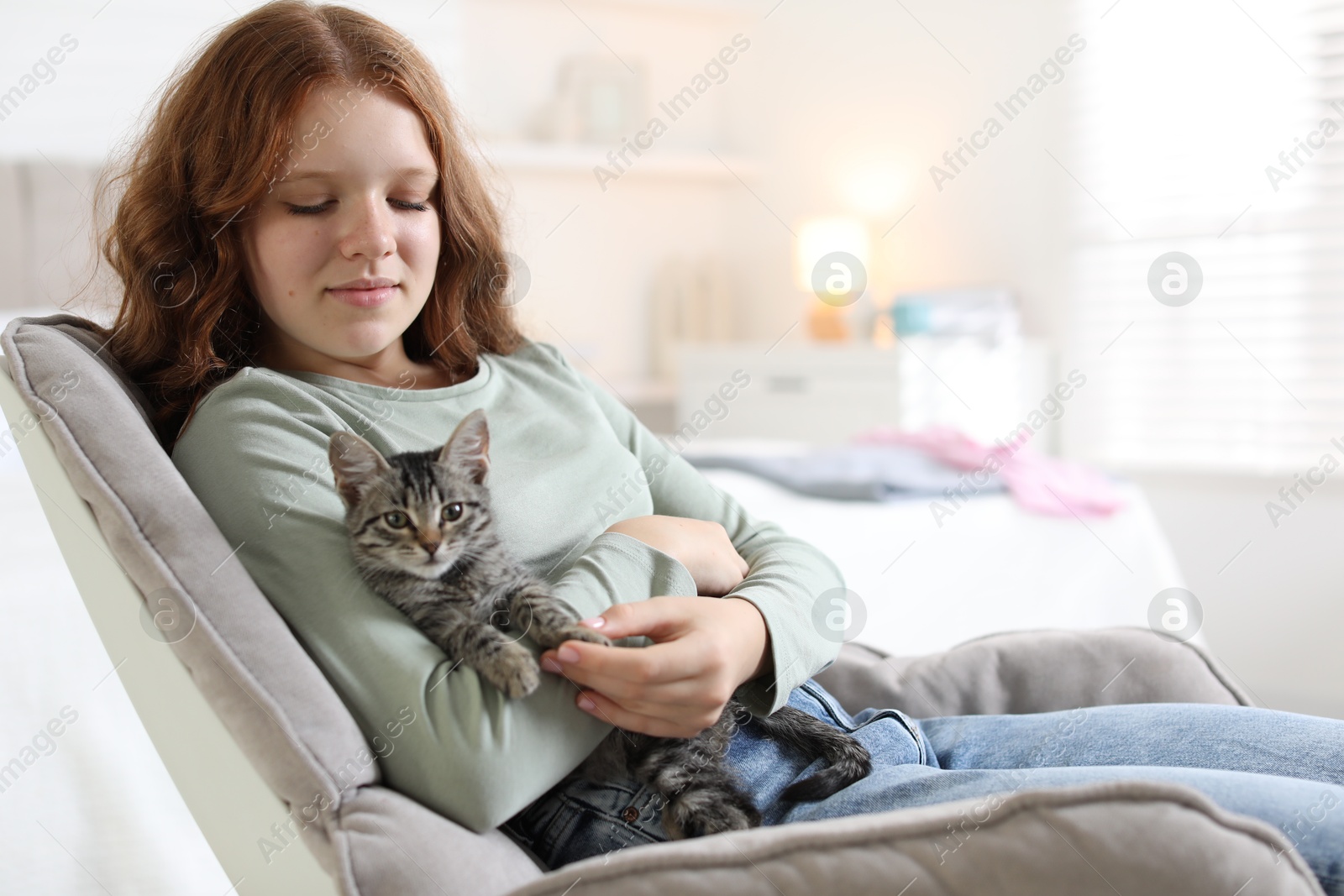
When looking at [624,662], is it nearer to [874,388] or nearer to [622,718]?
[622,718]

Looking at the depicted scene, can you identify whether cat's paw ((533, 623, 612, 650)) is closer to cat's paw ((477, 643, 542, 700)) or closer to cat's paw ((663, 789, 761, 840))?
cat's paw ((477, 643, 542, 700))

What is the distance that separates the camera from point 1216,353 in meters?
3.43

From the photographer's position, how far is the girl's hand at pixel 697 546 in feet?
3.23

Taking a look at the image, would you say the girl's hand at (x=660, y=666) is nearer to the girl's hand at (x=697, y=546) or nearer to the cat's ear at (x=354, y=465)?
the girl's hand at (x=697, y=546)

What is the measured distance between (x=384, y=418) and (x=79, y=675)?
33.4 inches

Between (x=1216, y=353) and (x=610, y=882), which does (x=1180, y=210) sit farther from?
(x=610, y=882)

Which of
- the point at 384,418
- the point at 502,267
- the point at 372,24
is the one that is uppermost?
the point at 372,24

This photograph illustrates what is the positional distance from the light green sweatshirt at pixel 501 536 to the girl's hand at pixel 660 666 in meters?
0.03

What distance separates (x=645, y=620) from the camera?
2.75 feet

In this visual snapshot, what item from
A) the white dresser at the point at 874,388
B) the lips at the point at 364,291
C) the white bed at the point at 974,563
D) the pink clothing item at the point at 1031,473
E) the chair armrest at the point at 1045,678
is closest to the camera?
the lips at the point at 364,291

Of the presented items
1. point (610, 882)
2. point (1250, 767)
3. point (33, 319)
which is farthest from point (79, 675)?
point (1250, 767)

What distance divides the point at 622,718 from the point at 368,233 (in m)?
0.53

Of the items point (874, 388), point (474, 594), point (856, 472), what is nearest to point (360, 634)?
point (474, 594)

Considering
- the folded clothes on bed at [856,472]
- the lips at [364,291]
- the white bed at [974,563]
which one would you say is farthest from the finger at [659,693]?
the folded clothes on bed at [856,472]
